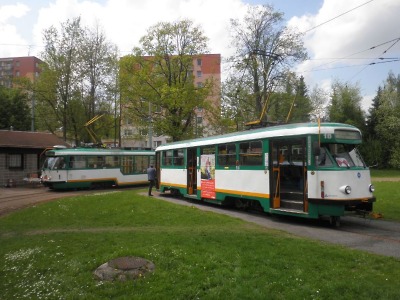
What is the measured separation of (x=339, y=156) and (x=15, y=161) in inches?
1012

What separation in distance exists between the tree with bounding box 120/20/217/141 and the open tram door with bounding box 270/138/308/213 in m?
23.1

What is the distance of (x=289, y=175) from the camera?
1246 cm

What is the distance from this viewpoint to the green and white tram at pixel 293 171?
11.0 m

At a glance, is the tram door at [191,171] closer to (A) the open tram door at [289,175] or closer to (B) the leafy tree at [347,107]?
(A) the open tram door at [289,175]

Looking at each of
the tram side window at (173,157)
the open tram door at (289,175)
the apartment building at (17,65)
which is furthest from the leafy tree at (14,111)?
the apartment building at (17,65)

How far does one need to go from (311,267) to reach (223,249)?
1782 mm

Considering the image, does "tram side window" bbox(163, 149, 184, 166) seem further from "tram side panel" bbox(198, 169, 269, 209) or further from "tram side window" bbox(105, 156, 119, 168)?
"tram side window" bbox(105, 156, 119, 168)

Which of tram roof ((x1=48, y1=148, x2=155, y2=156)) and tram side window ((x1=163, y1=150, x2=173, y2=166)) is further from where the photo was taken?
tram roof ((x1=48, y1=148, x2=155, y2=156))

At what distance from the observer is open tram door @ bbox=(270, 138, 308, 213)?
1180cm

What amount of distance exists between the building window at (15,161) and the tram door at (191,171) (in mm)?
16816

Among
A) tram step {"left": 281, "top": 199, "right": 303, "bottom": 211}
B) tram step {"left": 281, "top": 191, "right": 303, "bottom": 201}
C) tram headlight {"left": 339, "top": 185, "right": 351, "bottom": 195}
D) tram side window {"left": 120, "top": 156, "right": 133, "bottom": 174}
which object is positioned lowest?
tram step {"left": 281, "top": 199, "right": 303, "bottom": 211}

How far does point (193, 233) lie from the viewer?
9.37 metres

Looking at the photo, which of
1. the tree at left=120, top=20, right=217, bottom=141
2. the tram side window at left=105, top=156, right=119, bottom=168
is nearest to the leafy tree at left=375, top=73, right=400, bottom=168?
the tree at left=120, top=20, right=217, bottom=141

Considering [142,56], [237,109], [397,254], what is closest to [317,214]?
[397,254]
